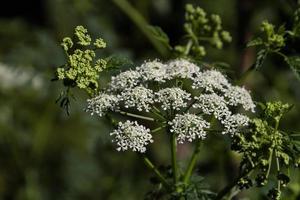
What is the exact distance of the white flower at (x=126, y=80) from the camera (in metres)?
3.31

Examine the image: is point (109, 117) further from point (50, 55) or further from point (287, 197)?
point (50, 55)

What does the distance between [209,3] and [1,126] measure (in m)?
2.59

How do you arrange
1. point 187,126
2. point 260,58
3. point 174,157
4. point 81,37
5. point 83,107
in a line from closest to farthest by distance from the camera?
point 187,126 → point 81,37 → point 174,157 → point 260,58 → point 83,107

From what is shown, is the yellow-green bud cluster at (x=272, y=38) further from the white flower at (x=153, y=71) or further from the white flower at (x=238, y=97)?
the white flower at (x=153, y=71)

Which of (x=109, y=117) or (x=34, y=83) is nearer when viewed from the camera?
(x=109, y=117)

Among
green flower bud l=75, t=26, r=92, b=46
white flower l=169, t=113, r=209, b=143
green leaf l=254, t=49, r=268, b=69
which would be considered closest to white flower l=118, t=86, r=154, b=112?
white flower l=169, t=113, r=209, b=143

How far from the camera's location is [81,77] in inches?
122

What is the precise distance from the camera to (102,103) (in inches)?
126

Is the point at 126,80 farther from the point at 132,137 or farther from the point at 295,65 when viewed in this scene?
the point at 295,65

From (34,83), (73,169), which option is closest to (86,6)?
(34,83)

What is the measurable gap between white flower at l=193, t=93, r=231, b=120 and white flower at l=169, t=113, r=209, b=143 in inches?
2.4

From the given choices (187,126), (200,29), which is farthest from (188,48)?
(187,126)

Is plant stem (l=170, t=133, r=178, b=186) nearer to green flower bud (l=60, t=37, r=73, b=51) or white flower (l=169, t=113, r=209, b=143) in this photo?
white flower (l=169, t=113, r=209, b=143)

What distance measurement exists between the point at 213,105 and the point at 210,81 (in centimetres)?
20
